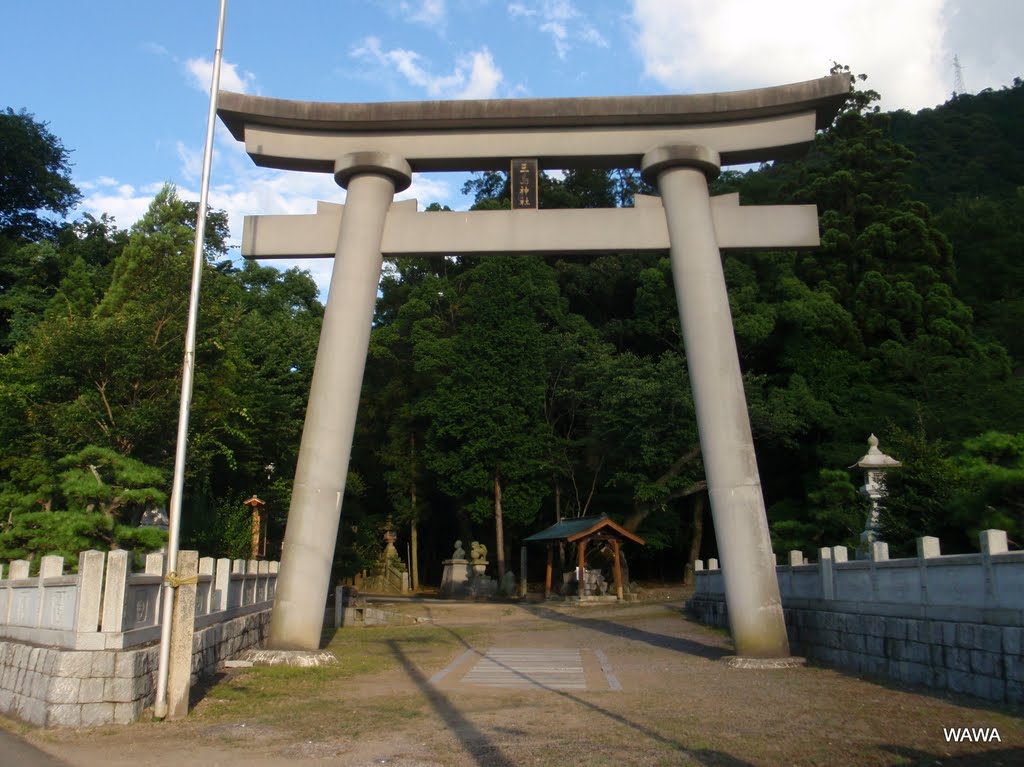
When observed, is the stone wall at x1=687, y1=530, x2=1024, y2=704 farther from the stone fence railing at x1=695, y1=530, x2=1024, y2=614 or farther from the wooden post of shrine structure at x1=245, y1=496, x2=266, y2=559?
the wooden post of shrine structure at x1=245, y1=496, x2=266, y2=559

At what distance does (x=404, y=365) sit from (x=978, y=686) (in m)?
29.0

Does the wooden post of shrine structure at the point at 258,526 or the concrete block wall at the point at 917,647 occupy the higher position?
the wooden post of shrine structure at the point at 258,526

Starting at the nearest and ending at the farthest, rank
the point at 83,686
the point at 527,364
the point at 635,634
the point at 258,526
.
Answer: the point at 83,686
the point at 635,634
the point at 258,526
the point at 527,364

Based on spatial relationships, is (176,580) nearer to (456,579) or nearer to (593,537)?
(593,537)

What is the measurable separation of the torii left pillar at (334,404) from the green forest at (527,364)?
6020 mm

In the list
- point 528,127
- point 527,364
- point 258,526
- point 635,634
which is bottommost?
point 635,634

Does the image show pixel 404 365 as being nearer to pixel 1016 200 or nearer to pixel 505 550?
pixel 505 550

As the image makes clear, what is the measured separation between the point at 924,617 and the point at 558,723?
4.27m

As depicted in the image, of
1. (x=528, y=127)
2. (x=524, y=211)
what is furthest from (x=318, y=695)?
(x=528, y=127)

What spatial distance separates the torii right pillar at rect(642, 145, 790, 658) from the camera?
415 inches

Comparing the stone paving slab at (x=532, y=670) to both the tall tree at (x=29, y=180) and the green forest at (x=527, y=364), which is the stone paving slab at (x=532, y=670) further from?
the tall tree at (x=29, y=180)

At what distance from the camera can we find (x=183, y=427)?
7.66m

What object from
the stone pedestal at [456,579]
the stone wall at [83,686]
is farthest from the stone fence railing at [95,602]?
the stone pedestal at [456,579]

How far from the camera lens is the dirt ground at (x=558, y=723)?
5.75 meters
